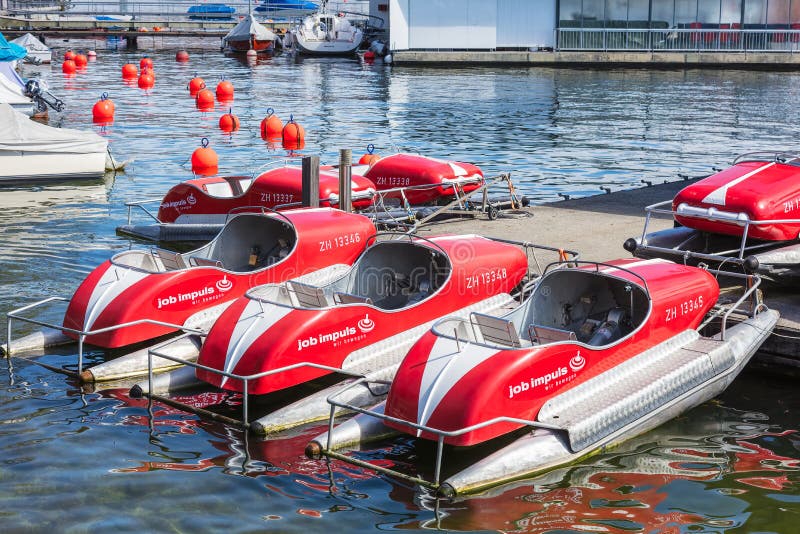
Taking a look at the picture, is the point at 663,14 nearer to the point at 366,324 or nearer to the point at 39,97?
the point at 39,97

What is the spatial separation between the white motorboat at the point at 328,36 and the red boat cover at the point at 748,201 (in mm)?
59565

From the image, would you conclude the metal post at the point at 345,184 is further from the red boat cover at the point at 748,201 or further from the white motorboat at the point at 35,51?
the white motorboat at the point at 35,51

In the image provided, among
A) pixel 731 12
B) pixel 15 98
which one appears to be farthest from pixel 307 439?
pixel 731 12

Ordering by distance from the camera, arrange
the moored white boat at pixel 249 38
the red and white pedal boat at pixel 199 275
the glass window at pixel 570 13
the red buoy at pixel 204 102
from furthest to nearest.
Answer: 1. the moored white boat at pixel 249 38
2. the glass window at pixel 570 13
3. the red buoy at pixel 204 102
4. the red and white pedal boat at pixel 199 275

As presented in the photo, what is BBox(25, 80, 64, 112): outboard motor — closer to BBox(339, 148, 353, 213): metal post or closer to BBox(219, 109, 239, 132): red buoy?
BBox(219, 109, 239, 132): red buoy

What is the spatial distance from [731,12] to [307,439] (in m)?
53.3

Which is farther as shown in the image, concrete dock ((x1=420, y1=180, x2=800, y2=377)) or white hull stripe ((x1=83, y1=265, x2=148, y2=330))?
white hull stripe ((x1=83, y1=265, x2=148, y2=330))

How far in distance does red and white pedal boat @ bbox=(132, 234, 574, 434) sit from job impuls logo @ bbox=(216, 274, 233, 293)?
1.39 meters

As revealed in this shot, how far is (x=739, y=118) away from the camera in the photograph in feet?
126

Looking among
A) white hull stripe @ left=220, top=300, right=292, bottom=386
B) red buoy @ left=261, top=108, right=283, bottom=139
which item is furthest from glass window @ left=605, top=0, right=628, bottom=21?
white hull stripe @ left=220, top=300, right=292, bottom=386

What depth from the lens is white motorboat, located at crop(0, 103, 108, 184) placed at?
24.7 m

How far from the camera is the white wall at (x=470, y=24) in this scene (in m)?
59.1

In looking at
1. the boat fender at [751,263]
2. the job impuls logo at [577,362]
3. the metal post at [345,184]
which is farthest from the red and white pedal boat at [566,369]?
the metal post at [345,184]

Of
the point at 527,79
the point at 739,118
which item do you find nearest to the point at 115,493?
the point at 739,118
